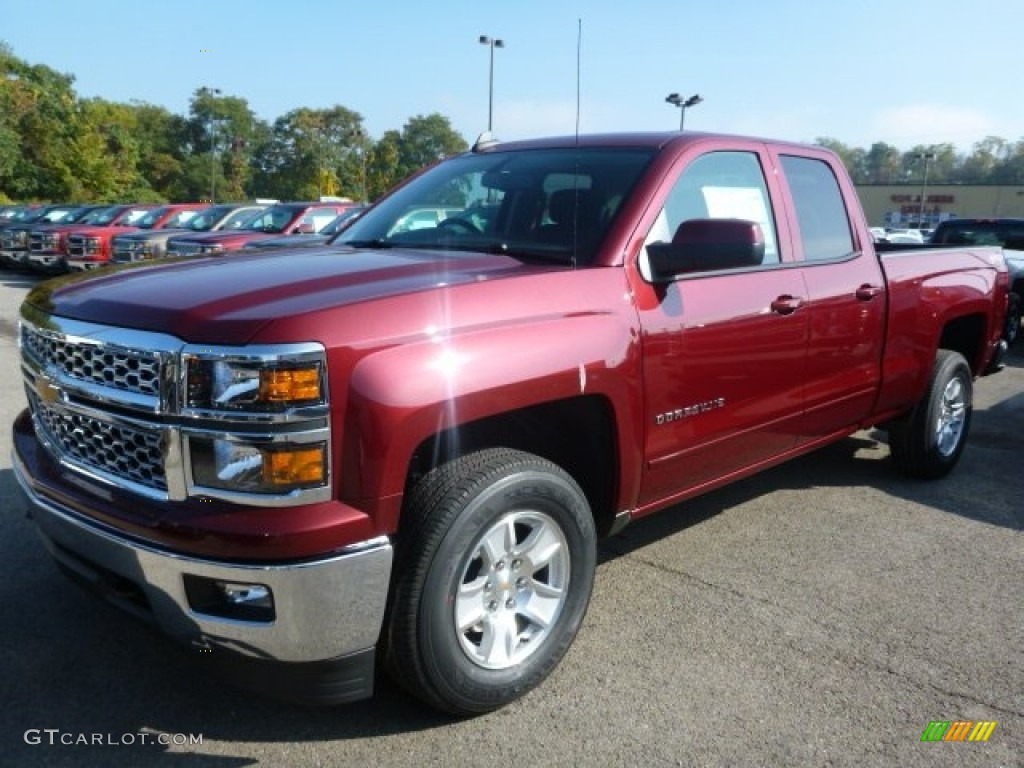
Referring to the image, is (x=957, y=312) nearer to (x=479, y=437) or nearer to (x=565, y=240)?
(x=565, y=240)

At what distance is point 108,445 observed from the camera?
2.53m

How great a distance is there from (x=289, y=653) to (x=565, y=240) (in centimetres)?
179

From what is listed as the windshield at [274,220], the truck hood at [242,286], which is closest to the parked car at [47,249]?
the windshield at [274,220]

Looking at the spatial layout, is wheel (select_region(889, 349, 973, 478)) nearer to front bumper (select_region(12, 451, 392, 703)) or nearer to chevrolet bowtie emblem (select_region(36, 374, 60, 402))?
front bumper (select_region(12, 451, 392, 703))

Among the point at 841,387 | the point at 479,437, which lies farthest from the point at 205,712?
the point at 841,387

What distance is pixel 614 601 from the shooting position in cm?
356

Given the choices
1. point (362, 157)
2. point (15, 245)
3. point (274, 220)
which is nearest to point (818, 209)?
point (274, 220)

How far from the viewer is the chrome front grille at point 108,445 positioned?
2377mm

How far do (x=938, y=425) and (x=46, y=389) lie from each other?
4.77 meters

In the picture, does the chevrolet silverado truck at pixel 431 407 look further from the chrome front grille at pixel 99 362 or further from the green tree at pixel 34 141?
the green tree at pixel 34 141

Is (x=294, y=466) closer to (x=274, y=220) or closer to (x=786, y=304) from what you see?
(x=786, y=304)

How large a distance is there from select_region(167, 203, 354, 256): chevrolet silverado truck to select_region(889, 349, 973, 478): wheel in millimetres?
9163

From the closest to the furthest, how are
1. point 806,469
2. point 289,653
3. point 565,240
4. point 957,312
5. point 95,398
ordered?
point 289,653 < point 95,398 < point 565,240 < point 957,312 < point 806,469

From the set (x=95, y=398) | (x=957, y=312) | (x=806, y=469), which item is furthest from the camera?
(x=806, y=469)
